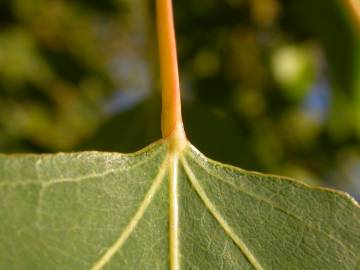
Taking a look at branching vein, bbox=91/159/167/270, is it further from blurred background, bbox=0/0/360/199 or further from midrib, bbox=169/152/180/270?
blurred background, bbox=0/0/360/199

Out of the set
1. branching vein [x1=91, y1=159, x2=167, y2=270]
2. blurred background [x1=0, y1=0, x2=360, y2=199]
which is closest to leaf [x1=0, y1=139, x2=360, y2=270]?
branching vein [x1=91, y1=159, x2=167, y2=270]

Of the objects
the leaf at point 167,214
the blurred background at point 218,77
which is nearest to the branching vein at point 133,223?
the leaf at point 167,214

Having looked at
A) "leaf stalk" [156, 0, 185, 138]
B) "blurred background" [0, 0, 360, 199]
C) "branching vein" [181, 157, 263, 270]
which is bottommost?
"branching vein" [181, 157, 263, 270]

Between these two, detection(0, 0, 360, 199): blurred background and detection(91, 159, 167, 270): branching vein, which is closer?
detection(91, 159, 167, 270): branching vein

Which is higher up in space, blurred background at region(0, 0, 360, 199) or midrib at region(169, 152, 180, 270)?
blurred background at region(0, 0, 360, 199)

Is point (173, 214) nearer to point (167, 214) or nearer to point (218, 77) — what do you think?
point (167, 214)

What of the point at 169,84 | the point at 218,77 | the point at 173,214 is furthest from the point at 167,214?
the point at 218,77
